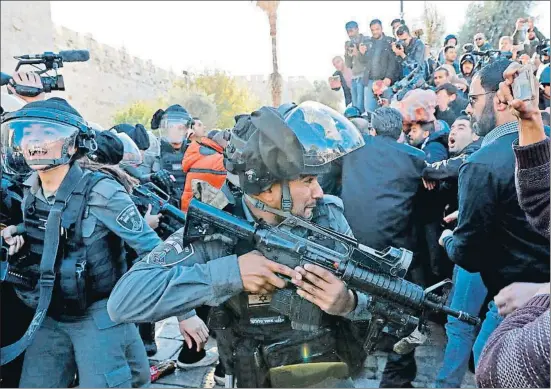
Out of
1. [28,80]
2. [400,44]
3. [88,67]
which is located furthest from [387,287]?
[88,67]

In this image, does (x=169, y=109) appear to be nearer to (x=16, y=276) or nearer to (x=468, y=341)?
(x=16, y=276)

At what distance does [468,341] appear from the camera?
3.11 meters

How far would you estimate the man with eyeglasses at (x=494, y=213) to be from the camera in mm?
2324

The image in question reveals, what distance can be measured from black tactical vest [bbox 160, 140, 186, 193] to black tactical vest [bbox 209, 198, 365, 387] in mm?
Answer: 3820

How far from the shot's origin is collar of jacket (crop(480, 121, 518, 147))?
240 cm

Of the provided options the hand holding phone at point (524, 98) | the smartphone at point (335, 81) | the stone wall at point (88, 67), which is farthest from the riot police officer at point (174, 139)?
the stone wall at point (88, 67)

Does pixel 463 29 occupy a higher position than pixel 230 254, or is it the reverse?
pixel 463 29

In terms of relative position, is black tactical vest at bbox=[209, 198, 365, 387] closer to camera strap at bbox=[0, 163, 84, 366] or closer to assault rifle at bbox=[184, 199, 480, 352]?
assault rifle at bbox=[184, 199, 480, 352]

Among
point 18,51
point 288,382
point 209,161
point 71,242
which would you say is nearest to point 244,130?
point 288,382

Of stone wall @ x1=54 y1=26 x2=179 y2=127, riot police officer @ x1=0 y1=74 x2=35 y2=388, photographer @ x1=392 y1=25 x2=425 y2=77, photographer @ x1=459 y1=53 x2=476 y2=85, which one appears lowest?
riot police officer @ x1=0 y1=74 x2=35 y2=388

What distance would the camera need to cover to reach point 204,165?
444 cm

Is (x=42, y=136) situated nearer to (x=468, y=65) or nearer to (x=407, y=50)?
(x=468, y=65)

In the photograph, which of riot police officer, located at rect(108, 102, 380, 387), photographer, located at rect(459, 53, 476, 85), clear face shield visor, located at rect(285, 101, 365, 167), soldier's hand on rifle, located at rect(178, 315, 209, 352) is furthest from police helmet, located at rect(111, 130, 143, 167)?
photographer, located at rect(459, 53, 476, 85)

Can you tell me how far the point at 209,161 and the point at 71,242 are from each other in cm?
218
